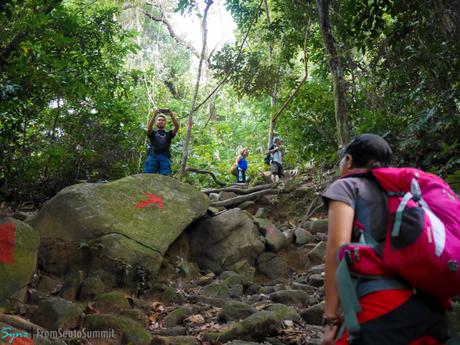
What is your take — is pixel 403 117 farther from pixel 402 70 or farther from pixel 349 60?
pixel 349 60

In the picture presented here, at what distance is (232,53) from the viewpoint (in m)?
12.2

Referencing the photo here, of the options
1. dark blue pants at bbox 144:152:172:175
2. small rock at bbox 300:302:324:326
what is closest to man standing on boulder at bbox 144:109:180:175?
dark blue pants at bbox 144:152:172:175

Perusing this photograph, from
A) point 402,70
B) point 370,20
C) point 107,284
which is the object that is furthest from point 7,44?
point 402,70

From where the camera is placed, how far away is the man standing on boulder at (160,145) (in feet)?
31.1

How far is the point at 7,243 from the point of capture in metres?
A: 5.43

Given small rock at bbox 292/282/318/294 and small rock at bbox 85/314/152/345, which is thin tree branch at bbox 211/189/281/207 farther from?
small rock at bbox 85/314/152/345

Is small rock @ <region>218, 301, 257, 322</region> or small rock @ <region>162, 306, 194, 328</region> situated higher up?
small rock @ <region>218, 301, 257, 322</region>

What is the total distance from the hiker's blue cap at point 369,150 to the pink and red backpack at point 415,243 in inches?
7.1

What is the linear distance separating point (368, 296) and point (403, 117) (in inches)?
280

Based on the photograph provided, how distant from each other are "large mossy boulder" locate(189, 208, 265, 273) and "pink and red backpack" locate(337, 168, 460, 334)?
6302mm

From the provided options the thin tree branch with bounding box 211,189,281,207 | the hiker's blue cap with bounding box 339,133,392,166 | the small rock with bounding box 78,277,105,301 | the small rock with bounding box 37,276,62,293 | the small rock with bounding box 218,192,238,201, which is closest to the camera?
the hiker's blue cap with bounding box 339,133,392,166

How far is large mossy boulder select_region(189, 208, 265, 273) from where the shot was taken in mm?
8281

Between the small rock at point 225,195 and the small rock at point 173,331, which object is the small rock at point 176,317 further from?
the small rock at point 225,195

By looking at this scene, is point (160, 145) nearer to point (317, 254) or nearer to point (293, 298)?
point (317, 254)
